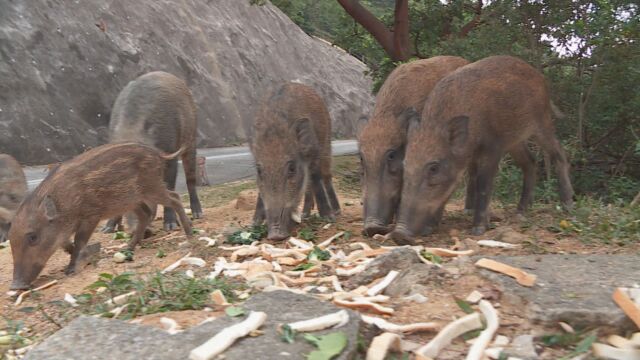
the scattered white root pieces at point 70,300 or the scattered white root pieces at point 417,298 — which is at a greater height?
the scattered white root pieces at point 417,298

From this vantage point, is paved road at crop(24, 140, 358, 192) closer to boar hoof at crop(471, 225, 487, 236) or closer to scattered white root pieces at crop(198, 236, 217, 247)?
scattered white root pieces at crop(198, 236, 217, 247)

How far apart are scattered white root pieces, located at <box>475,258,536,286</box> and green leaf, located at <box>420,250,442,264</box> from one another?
363 mm

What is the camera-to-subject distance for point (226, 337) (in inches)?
106

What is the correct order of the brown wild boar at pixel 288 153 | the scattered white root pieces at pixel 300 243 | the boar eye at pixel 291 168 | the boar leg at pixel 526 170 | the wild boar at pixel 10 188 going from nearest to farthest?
1. the scattered white root pieces at pixel 300 243
2. the brown wild boar at pixel 288 153
3. the boar eye at pixel 291 168
4. the boar leg at pixel 526 170
5. the wild boar at pixel 10 188

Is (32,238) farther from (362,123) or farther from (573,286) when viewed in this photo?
(573,286)

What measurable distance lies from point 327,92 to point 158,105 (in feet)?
82.1

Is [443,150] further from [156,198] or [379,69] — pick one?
[379,69]

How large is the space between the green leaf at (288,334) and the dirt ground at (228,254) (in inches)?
23.2

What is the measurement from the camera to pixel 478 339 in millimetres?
2854

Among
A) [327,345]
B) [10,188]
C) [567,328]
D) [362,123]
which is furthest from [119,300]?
[10,188]

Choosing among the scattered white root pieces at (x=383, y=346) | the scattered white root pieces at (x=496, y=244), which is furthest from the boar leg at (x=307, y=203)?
the scattered white root pieces at (x=383, y=346)

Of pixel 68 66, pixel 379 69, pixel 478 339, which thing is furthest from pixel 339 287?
pixel 68 66

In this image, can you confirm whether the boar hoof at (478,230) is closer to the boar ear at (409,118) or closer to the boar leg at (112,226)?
the boar ear at (409,118)

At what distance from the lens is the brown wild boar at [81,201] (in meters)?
5.51
